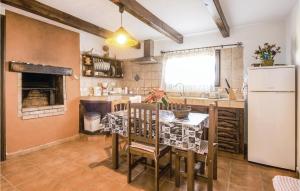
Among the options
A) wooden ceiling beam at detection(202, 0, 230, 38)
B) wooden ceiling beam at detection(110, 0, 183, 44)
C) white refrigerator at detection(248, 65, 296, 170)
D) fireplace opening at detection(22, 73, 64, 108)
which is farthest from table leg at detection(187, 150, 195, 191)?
fireplace opening at detection(22, 73, 64, 108)

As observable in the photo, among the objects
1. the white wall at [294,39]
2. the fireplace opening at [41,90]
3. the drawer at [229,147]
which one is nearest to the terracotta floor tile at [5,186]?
the fireplace opening at [41,90]

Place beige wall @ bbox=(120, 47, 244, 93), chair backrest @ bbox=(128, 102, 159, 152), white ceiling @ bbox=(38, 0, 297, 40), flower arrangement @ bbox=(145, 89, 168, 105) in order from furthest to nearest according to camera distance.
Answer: beige wall @ bbox=(120, 47, 244, 93) → white ceiling @ bbox=(38, 0, 297, 40) → flower arrangement @ bbox=(145, 89, 168, 105) → chair backrest @ bbox=(128, 102, 159, 152)

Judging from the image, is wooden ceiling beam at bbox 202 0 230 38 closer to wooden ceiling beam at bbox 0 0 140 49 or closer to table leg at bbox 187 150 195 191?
table leg at bbox 187 150 195 191

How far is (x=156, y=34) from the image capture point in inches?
161

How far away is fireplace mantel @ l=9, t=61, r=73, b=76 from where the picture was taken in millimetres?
2758

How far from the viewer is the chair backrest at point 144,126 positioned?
6.13 feet

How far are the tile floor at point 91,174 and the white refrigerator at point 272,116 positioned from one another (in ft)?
0.62

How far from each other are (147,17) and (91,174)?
2.40 metres

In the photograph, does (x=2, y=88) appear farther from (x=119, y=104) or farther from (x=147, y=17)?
(x=147, y=17)

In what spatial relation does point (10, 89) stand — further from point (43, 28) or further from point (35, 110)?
point (43, 28)

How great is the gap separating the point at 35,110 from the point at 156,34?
2910 millimetres

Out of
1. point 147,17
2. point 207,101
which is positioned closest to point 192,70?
point 207,101

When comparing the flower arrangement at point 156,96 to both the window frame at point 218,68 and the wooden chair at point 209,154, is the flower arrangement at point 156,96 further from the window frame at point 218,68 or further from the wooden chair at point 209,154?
the window frame at point 218,68

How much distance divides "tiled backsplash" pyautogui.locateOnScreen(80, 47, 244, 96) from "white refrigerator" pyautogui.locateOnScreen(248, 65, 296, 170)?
0.86 meters
